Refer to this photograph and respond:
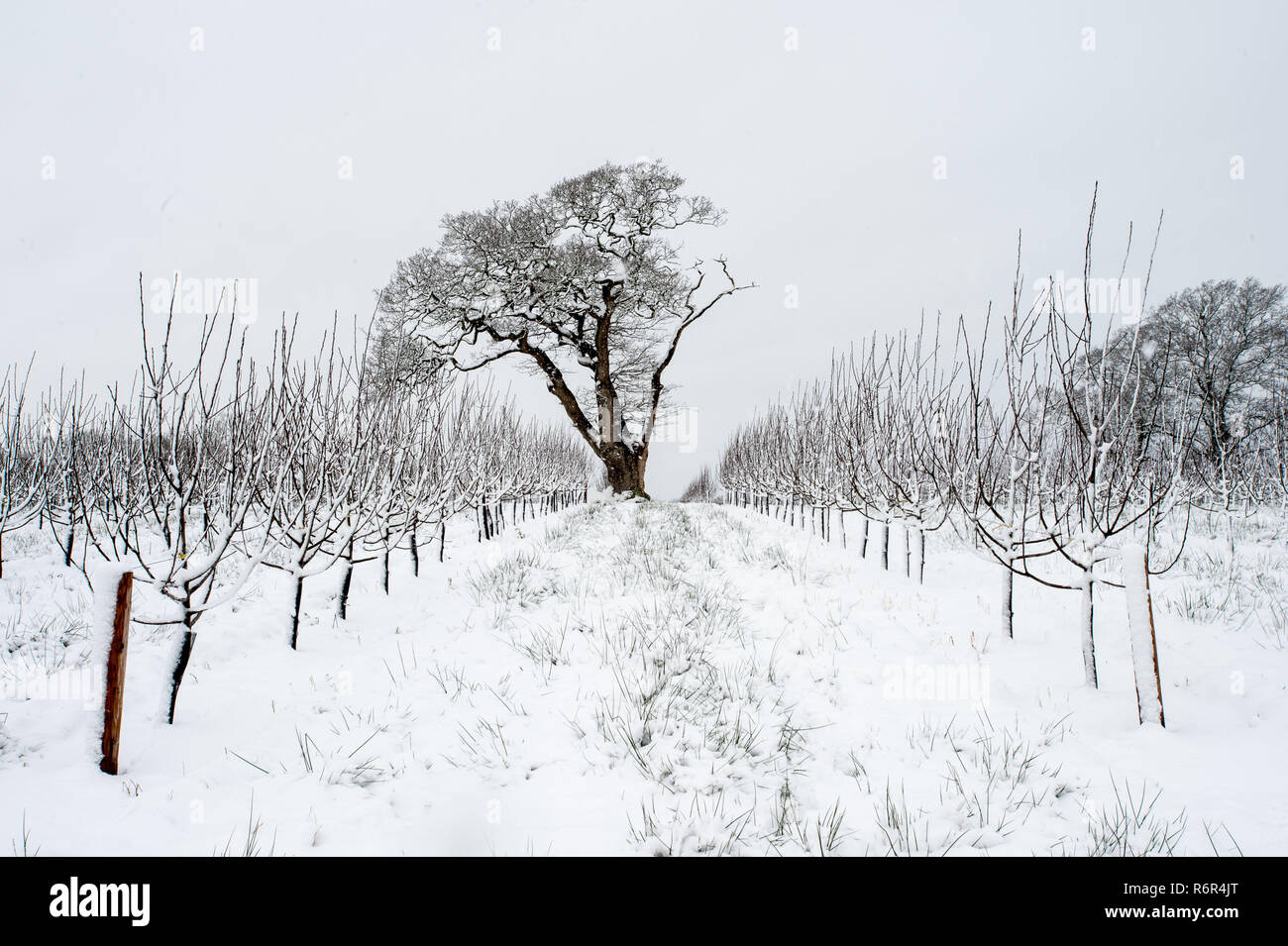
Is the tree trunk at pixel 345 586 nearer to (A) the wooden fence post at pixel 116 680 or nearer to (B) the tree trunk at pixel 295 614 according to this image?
(B) the tree trunk at pixel 295 614

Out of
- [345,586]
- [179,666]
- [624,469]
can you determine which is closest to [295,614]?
[345,586]

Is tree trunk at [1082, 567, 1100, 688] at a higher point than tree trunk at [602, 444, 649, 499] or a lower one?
lower

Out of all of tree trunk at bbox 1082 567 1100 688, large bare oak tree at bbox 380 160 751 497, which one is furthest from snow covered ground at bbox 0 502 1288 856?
large bare oak tree at bbox 380 160 751 497

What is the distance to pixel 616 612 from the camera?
18.2 feet

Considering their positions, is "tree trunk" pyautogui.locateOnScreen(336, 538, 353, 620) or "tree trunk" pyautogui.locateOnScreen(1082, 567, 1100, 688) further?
"tree trunk" pyautogui.locateOnScreen(336, 538, 353, 620)

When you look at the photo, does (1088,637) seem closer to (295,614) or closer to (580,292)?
(295,614)

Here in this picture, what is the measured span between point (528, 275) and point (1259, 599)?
1838cm

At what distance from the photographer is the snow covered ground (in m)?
2.27

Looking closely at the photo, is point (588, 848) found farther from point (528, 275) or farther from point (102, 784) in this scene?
point (528, 275)

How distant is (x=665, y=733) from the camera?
3.15 meters

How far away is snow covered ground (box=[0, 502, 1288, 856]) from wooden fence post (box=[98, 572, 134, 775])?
0.12 metres

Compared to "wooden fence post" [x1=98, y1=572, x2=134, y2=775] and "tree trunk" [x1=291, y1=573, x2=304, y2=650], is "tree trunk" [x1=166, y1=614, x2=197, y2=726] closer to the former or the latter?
"wooden fence post" [x1=98, y1=572, x2=134, y2=775]

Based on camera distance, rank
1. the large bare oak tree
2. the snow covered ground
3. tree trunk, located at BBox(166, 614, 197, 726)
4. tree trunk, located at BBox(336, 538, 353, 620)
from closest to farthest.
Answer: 1. the snow covered ground
2. tree trunk, located at BBox(166, 614, 197, 726)
3. tree trunk, located at BBox(336, 538, 353, 620)
4. the large bare oak tree
